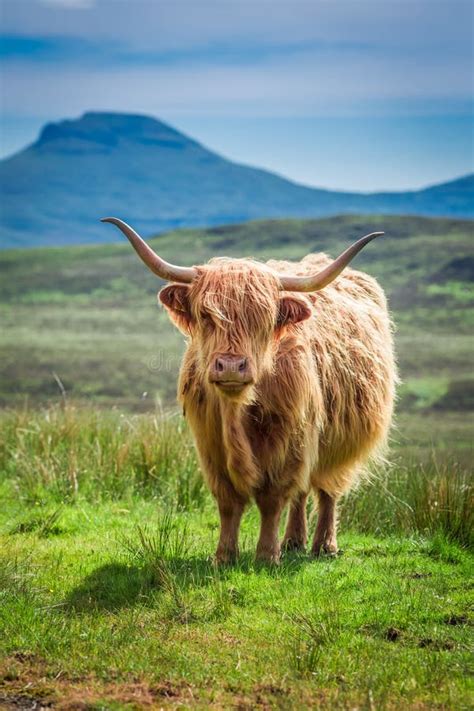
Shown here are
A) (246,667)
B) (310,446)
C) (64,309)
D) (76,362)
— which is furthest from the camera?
(64,309)

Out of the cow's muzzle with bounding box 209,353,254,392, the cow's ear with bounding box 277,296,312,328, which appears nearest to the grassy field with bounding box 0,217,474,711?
the cow's muzzle with bounding box 209,353,254,392

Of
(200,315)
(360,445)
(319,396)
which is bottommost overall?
(360,445)

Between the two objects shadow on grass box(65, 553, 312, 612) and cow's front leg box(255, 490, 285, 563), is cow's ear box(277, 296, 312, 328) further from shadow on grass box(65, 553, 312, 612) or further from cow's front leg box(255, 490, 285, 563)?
shadow on grass box(65, 553, 312, 612)

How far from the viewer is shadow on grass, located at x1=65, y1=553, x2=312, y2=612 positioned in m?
4.68

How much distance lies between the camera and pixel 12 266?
68375mm

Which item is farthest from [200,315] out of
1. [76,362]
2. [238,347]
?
[76,362]

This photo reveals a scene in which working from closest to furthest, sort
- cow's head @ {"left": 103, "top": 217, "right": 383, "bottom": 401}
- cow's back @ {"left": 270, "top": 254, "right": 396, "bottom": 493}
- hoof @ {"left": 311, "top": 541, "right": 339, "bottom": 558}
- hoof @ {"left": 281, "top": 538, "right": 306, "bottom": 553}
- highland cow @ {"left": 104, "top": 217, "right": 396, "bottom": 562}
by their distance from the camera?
1. cow's head @ {"left": 103, "top": 217, "right": 383, "bottom": 401}
2. highland cow @ {"left": 104, "top": 217, "right": 396, "bottom": 562}
3. cow's back @ {"left": 270, "top": 254, "right": 396, "bottom": 493}
4. hoof @ {"left": 311, "top": 541, "right": 339, "bottom": 558}
5. hoof @ {"left": 281, "top": 538, "right": 306, "bottom": 553}

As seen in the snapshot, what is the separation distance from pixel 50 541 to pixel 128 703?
8.61 feet

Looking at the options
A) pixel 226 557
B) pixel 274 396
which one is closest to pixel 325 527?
pixel 226 557

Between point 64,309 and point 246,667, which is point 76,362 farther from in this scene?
point 246,667

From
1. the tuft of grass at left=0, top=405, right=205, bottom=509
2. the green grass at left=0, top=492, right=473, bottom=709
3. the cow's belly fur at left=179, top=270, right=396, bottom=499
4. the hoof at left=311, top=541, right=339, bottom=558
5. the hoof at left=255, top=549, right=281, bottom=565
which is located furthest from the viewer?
the tuft of grass at left=0, top=405, right=205, bottom=509

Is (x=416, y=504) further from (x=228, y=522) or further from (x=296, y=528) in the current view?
(x=228, y=522)

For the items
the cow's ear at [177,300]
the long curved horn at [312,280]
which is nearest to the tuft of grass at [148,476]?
the cow's ear at [177,300]

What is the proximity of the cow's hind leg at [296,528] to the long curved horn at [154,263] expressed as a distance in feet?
5.67
